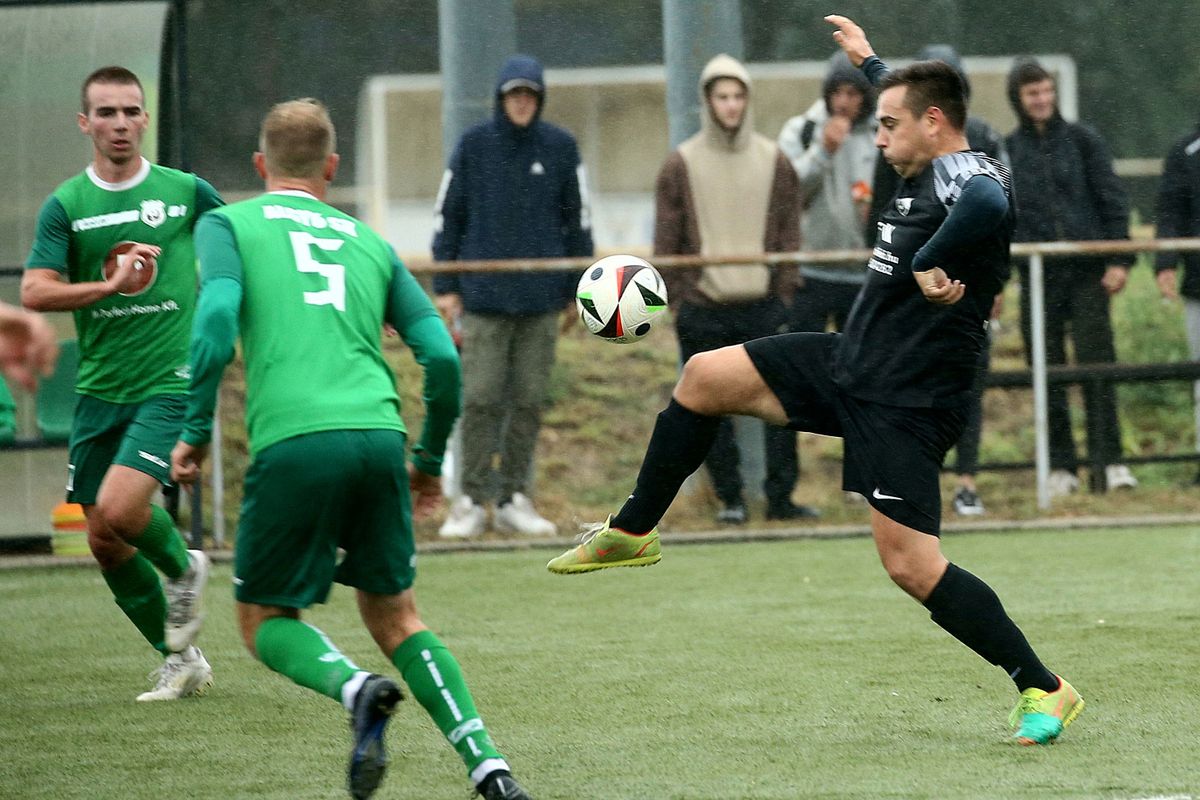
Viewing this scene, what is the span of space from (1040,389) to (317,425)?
7324mm

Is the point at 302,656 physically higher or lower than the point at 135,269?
lower

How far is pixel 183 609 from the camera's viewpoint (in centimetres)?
646

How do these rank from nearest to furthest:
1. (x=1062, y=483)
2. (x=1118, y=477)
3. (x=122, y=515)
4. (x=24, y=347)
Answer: (x=24, y=347), (x=122, y=515), (x=1062, y=483), (x=1118, y=477)

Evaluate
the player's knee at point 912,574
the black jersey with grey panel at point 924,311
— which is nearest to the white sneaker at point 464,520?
the black jersey with grey panel at point 924,311

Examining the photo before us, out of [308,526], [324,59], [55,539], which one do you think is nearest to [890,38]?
[324,59]

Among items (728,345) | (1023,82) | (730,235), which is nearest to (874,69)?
(728,345)

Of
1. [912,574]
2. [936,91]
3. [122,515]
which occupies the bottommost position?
[912,574]

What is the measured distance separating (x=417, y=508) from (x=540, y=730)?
3.60 feet

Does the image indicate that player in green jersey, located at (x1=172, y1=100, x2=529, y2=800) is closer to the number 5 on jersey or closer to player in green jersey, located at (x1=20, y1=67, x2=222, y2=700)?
the number 5 on jersey

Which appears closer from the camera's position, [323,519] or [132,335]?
[323,519]

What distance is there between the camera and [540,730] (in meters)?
5.60

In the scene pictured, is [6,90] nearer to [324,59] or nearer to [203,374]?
[203,374]

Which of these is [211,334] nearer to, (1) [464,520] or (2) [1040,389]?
(1) [464,520]

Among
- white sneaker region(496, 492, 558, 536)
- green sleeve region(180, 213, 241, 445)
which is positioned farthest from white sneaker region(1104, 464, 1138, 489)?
green sleeve region(180, 213, 241, 445)
